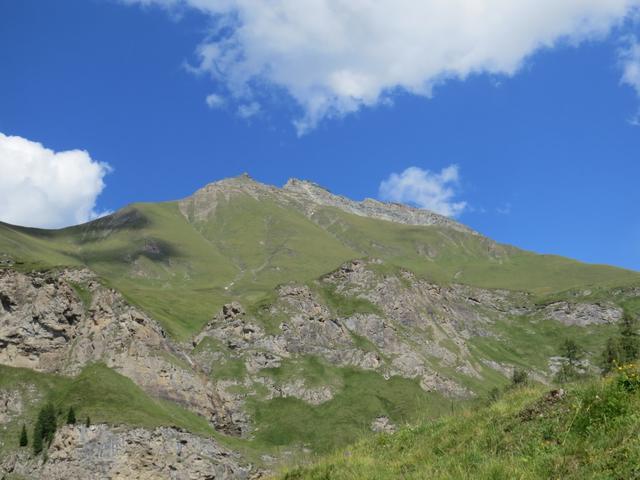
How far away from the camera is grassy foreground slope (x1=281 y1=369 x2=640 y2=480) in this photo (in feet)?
35.6

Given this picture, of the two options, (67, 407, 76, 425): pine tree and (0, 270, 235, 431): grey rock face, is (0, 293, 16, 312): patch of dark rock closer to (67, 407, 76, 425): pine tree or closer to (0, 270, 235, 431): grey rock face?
(0, 270, 235, 431): grey rock face

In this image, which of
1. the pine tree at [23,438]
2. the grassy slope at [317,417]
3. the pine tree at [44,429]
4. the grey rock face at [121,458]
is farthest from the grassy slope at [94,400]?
the grassy slope at [317,417]

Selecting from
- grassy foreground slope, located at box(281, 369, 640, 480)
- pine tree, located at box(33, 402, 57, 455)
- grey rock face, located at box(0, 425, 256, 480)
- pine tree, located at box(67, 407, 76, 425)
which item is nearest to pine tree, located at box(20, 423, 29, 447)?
pine tree, located at box(33, 402, 57, 455)

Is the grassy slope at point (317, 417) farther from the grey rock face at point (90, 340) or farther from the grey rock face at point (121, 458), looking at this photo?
the grey rock face at point (121, 458)

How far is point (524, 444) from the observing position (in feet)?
41.6


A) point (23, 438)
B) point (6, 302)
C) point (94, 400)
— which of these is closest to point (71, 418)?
point (94, 400)

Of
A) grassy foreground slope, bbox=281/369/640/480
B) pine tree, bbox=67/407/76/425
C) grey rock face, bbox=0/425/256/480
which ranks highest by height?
grassy foreground slope, bbox=281/369/640/480

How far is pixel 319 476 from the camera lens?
15.0 meters

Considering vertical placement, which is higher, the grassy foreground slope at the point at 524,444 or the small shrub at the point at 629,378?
the small shrub at the point at 629,378

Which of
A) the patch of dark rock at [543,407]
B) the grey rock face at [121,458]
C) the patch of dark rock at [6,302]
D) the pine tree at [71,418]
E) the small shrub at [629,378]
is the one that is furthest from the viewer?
the patch of dark rock at [6,302]

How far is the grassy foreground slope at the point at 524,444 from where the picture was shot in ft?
35.6

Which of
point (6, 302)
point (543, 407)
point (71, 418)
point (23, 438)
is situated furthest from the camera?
point (6, 302)

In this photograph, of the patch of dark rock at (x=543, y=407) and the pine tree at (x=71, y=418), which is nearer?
the patch of dark rock at (x=543, y=407)

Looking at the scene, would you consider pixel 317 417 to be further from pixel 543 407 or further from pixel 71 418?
pixel 543 407
